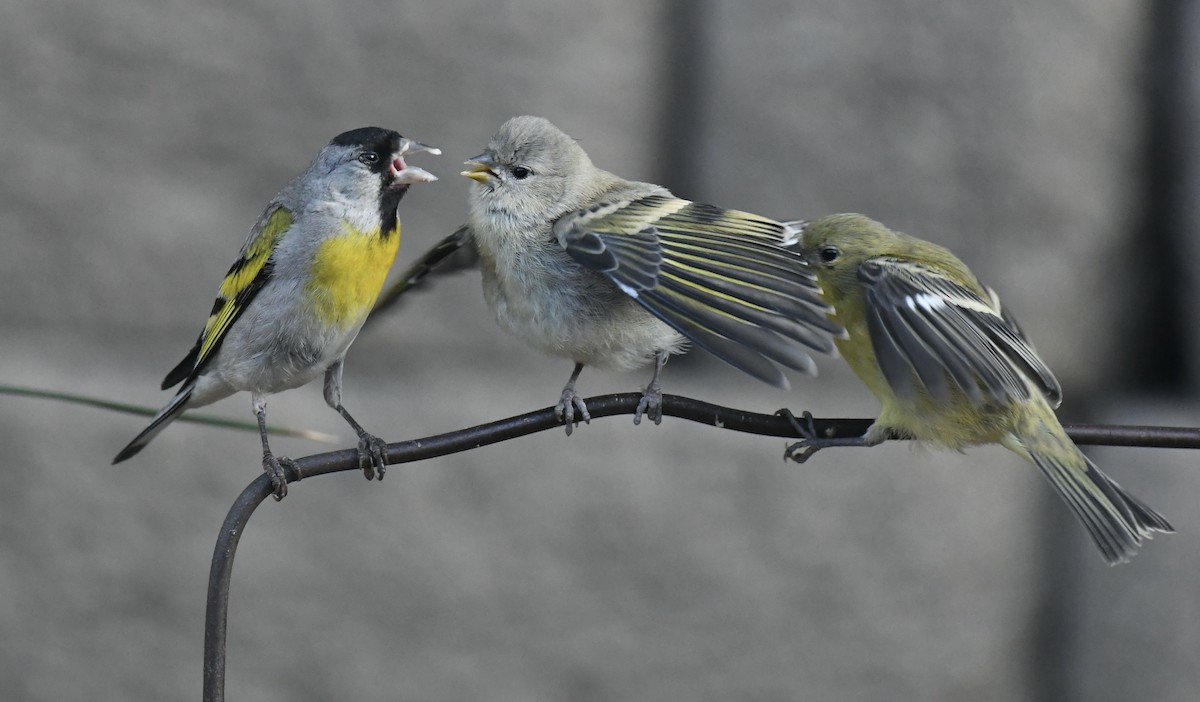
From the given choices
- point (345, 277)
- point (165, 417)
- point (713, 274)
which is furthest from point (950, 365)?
point (165, 417)

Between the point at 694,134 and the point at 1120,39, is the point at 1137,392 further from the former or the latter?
the point at 694,134

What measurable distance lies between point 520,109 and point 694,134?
0.31 meters

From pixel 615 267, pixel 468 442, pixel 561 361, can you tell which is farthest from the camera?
pixel 561 361

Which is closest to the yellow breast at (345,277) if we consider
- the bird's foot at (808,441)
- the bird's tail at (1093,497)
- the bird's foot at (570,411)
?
the bird's foot at (570,411)

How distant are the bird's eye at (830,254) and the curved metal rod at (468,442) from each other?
44cm

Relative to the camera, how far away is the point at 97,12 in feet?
7.11

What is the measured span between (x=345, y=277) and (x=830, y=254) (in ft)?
2.03

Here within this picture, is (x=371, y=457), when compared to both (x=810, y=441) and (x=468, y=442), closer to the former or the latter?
(x=468, y=442)

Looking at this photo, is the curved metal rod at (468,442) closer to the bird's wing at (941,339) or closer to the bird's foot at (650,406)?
the bird's foot at (650,406)

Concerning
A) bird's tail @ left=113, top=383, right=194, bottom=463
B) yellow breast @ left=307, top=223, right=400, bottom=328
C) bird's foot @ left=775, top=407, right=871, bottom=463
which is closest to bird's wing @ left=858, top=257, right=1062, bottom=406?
bird's foot @ left=775, top=407, right=871, bottom=463

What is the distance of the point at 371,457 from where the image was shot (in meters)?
1.44

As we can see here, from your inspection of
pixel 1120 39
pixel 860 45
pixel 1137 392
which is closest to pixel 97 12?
pixel 860 45

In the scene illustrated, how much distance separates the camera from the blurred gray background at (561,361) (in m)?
2.20

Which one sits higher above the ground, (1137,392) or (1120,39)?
(1120,39)
